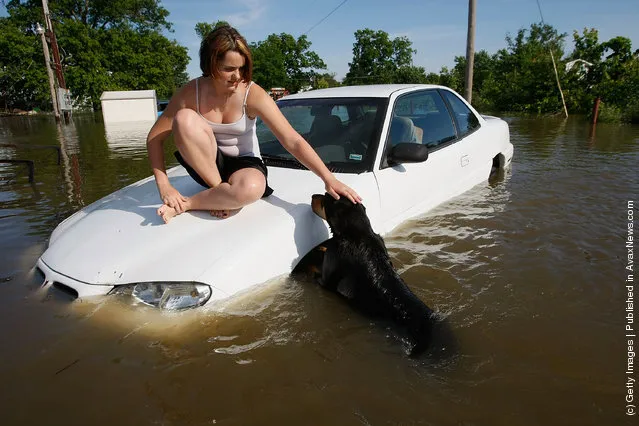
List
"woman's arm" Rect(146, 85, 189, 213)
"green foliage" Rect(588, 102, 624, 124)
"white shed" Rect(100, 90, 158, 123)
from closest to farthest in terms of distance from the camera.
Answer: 1. "woman's arm" Rect(146, 85, 189, 213)
2. "green foliage" Rect(588, 102, 624, 124)
3. "white shed" Rect(100, 90, 158, 123)

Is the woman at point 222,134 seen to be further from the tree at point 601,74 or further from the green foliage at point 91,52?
the green foliage at point 91,52

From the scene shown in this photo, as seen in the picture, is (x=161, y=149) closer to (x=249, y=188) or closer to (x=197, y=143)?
(x=197, y=143)

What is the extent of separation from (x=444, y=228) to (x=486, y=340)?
5.35ft

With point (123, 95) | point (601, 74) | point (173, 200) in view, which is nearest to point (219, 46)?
point (173, 200)

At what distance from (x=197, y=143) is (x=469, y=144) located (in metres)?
2.85

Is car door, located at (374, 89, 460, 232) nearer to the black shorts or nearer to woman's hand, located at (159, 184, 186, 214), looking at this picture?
the black shorts

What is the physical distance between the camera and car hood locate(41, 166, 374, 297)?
6.71 ft

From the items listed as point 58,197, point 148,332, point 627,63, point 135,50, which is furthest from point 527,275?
point 135,50

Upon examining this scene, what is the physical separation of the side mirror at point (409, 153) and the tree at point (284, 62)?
167ft

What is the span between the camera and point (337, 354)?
1942 millimetres

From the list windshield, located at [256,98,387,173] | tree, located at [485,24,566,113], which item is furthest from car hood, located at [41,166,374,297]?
tree, located at [485,24,566,113]

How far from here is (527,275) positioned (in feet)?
9.09

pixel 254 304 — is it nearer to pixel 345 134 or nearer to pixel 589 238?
pixel 345 134

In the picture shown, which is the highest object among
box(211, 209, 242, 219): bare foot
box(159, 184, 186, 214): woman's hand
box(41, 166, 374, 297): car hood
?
box(159, 184, 186, 214): woman's hand
